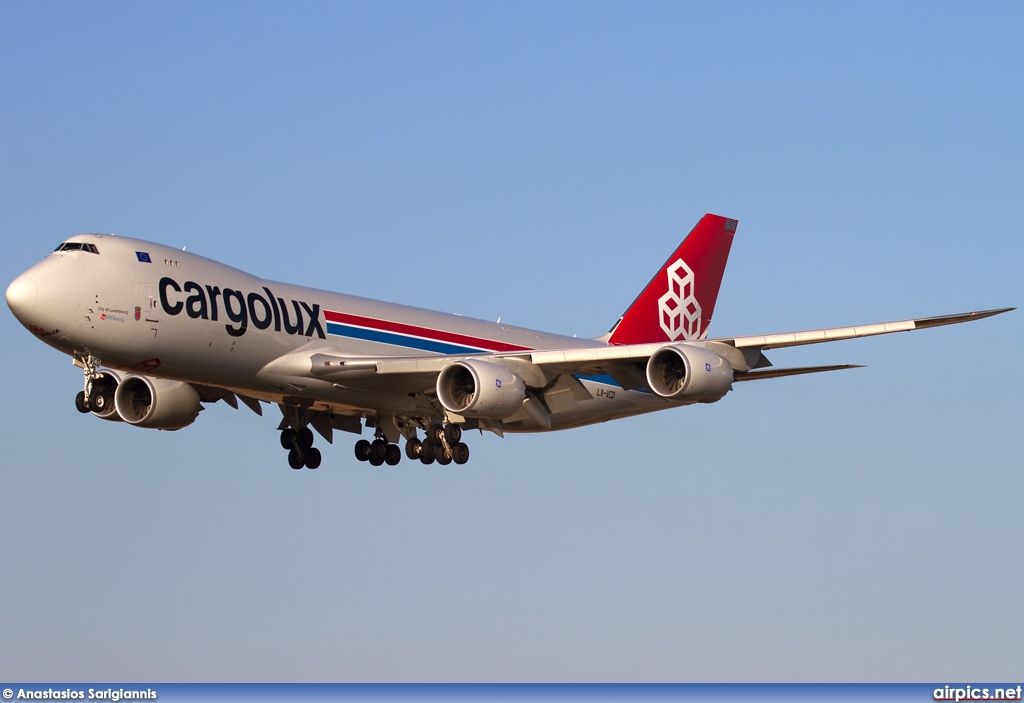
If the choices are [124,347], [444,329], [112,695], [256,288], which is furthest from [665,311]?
[112,695]

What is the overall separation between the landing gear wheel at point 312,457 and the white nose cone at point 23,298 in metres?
12.5

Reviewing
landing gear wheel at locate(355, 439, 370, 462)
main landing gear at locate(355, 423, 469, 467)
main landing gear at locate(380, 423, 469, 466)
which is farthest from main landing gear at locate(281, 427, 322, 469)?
main landing gear at locate(380, 423, 469, 466)

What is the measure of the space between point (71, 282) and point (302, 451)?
12.1 m

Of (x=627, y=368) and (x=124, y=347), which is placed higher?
(x=627, y=368)

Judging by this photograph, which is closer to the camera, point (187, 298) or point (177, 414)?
point (187, 298)

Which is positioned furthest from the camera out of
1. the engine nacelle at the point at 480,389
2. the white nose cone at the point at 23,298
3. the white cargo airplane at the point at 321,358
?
the engine nacelle at the point at 480,389

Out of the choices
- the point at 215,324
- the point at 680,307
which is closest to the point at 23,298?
the point at 215,324

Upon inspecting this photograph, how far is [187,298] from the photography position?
3784 cm

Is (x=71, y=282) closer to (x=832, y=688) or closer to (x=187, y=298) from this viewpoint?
(x=187, y=298)

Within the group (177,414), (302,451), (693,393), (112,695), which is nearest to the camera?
(112,695)

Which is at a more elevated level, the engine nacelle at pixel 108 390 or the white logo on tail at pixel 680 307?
the white logo on tail at pixel 680 307

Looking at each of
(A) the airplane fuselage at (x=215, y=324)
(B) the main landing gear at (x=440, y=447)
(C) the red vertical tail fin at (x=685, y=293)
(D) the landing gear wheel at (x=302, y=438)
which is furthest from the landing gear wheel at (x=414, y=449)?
(C) the red vertical tail fin at (x=685, y=293)

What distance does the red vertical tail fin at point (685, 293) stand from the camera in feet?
170

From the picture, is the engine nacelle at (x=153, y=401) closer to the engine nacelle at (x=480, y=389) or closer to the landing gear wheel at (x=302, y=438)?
the landing gear wheel at (x=302, y=438)
